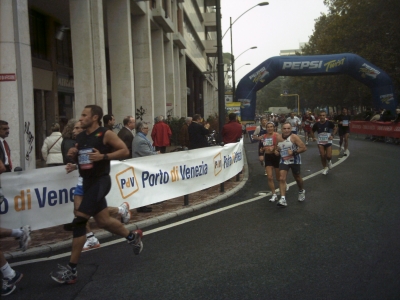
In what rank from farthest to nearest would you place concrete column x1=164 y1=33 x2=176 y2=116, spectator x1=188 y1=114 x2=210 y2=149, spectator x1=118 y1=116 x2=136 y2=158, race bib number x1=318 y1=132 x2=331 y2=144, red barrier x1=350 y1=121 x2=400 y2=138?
concrete column x1=164 y1=33 x2=176 y2=116 < red barrier x1=350 y1=121 x2=400 y2=138 < race bib number x1=318 y1=132 x2=331 y2=144 < spectator x1=188 y1=114 x2=210 y2=149 < spectator x1=118 y1=116 x2=136 y2=158

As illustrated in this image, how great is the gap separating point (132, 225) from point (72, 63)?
16.5m

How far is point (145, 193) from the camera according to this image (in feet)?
28.8

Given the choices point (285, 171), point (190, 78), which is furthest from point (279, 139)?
point (190, 78)

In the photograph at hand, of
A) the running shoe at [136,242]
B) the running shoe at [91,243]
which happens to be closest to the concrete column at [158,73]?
the running shoe at [91,243]

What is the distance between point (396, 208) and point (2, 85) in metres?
8.44

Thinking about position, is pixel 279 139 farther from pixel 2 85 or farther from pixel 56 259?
pixel 2 85

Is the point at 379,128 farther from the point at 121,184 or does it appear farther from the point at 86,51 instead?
the point at 121,184

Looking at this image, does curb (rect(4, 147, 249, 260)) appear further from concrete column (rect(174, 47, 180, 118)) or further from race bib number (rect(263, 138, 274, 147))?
concrete column (rect(174, 47, 180, 118))

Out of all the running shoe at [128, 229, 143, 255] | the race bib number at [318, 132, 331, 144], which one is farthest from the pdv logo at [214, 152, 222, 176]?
the running shoe at [128, 229, 143, 255]

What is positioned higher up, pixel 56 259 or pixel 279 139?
pixel 279 139

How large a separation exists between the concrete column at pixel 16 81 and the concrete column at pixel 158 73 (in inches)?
630

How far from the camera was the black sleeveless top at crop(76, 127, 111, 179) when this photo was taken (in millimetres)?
5340

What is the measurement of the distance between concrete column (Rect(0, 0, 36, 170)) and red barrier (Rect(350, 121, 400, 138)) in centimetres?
1961

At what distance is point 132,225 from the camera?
809 cm
